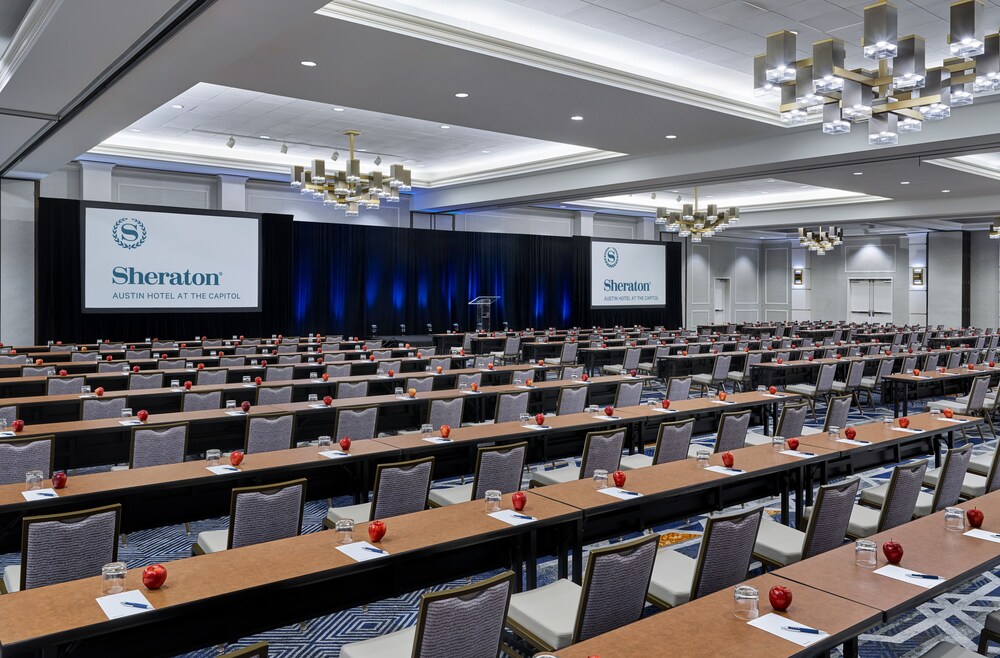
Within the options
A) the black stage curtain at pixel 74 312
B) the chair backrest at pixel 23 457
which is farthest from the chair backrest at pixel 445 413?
the black stage curtain at pixel 74 312

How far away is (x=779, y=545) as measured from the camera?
379 cm

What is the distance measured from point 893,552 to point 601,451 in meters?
2.26

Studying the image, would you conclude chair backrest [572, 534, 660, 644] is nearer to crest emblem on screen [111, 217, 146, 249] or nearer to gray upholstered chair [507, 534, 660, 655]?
gray upholstered chair [507, 534, 660, 655]

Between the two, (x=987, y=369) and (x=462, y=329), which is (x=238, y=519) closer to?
(x=987, y=369)

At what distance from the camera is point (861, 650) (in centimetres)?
368

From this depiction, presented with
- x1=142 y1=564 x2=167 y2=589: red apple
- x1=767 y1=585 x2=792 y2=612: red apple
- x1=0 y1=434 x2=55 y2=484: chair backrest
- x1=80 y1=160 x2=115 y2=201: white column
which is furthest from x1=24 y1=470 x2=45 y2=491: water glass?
x1=80 y1=160 x2=115 y2=201: white column

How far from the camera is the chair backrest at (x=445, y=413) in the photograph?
6543mm

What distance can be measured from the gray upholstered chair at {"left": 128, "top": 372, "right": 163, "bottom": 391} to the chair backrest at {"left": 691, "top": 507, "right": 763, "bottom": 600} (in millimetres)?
6910

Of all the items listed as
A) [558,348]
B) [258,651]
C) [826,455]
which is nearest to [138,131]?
[558,348]

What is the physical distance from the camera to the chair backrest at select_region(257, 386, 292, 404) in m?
7.41

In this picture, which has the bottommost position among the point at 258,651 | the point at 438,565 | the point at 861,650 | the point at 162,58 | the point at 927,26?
the point at 861,650

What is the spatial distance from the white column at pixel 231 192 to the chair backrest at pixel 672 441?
1343 cm

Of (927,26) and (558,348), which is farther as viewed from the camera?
(558,348)

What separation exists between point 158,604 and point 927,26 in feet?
27.7
